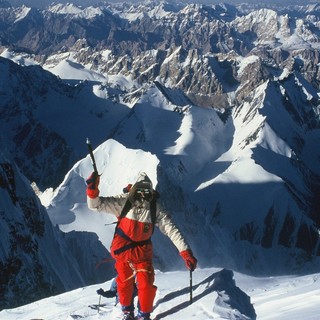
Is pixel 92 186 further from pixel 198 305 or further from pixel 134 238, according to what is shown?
pixel 198 305

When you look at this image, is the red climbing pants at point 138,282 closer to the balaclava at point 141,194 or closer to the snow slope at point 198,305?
the snow slope at point 198,305

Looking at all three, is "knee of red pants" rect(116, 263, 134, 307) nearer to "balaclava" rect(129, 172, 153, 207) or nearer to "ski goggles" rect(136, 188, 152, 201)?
"balaclava" rect(129, 172, 153, 207)

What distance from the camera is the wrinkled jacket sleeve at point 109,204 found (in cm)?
1321

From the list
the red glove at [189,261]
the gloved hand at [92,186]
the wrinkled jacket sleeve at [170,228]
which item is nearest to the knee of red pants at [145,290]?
the red glove at [189,261]

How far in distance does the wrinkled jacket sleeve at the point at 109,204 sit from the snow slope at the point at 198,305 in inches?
117

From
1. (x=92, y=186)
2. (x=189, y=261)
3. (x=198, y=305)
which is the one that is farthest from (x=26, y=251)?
(x=189, y=261)

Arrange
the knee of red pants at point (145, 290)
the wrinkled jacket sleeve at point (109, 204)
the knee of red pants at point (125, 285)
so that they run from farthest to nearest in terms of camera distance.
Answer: the wrinkled jacket sleeve at point (109, 204) < the knee of red pants at point (125, 285) < the knee of red pants at point (145, 290)

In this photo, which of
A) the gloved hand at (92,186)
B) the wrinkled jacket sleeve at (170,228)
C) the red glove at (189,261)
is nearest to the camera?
the gloved hand at (92,186)

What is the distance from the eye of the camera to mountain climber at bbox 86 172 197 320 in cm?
1262

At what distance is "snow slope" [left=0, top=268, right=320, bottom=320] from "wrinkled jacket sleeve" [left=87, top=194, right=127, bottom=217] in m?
2.96

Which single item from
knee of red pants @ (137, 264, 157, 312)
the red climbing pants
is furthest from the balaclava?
knee of red pants @ (137, 264, 157, 312)

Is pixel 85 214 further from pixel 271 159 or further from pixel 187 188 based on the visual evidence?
pixel 271 159

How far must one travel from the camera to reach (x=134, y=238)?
13062mm

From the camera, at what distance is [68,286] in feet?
145
